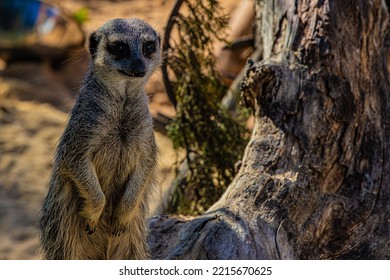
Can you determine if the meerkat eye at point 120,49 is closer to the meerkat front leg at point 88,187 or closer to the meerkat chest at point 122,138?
the meerkat chest at point 122,138

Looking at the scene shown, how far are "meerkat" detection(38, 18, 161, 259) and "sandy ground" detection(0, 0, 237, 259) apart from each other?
139 cm

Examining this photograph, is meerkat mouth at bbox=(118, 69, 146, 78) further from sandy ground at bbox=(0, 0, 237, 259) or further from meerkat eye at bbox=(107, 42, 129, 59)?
sandy ground at bbox=(0, 0, 237, 259)

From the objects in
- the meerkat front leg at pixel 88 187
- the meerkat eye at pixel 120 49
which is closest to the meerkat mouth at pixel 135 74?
the meerkat eye at pixel 120 49

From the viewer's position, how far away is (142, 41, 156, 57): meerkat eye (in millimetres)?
3599

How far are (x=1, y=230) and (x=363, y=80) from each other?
10.6 feet

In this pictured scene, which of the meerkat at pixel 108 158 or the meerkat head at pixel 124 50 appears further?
the meerkat at pixel 108 158

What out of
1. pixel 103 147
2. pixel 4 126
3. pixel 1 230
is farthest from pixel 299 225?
pixel 4 126

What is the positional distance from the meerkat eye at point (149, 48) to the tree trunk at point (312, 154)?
1.95 feet

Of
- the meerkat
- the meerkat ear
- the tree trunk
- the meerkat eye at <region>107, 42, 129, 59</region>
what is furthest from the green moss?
the meerkat eye at <region>107, 42, 129, 59</region>

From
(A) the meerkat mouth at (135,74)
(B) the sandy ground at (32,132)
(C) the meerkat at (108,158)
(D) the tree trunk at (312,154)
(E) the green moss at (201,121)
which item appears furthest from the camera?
(B) the sandy ground at (32,132)

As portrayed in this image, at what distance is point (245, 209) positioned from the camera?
150 inches

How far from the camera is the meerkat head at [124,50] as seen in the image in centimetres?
347

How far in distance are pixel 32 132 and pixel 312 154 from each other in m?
4.05
